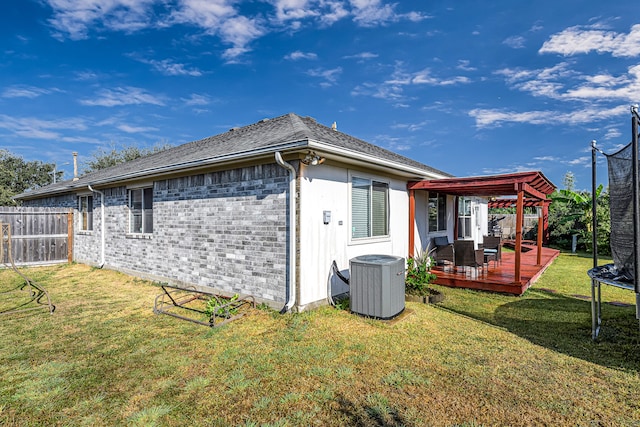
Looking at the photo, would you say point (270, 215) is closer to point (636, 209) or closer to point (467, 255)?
point (636, 209)

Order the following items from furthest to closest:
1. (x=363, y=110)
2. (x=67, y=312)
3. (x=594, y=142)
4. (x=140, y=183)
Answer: (x=363, y=110), (x=140, y=183), (x=67, y=312), (x=594, y=142)

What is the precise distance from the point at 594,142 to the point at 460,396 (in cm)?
437

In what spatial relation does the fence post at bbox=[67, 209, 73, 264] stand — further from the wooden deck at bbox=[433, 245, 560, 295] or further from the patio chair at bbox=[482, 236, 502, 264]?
the patio chair at bbox=[482, 236, 502, 264]

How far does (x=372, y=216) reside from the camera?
7.36 m

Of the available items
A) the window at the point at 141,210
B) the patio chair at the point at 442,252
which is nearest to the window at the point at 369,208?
the patio chair at the point at 442,252

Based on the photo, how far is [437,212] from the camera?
1051 cm

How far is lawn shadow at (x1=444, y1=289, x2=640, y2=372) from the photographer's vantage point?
4.09 meters

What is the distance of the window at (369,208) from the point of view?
6.85 meters

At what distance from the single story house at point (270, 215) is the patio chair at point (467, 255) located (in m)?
1.27

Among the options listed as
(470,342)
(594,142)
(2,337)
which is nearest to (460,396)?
(470,342)

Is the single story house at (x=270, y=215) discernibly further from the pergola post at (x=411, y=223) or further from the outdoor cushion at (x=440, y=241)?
the outdoor cushion at (x=440, y=241)

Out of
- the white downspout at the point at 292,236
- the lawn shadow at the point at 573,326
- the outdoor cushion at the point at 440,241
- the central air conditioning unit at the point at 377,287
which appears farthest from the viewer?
the outdoor cushion at the point at 440,241

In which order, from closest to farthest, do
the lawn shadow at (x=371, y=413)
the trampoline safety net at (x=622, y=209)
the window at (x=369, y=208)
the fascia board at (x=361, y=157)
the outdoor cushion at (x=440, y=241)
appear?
the lawn shadow at (x=371, y=413) < the trampoline safety net at (x=622, y=209) < the fascia board at (x=361, y=157) < the window at (x=369, y=208) < the outdoor cushion at (x=440, y=241)

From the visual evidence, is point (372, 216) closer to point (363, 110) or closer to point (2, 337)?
point (2, 337)
